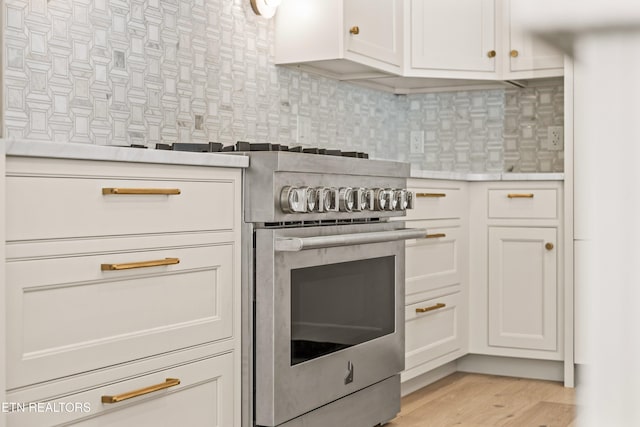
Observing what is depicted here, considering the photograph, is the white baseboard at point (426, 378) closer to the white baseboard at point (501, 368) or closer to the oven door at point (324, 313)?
the white baseboard at point (501, 368)

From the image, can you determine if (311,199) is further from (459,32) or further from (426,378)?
(459,32)

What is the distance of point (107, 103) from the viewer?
7.93 feet

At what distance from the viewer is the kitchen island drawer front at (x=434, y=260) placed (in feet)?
10.3

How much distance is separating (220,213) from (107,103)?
651 mm

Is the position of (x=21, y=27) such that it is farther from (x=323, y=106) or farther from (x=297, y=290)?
(x=323, y=106)

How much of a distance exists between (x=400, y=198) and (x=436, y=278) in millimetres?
718

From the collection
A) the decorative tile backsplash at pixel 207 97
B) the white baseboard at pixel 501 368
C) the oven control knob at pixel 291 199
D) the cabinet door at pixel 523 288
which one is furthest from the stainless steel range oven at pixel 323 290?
the cabinet door at pixel 523 288

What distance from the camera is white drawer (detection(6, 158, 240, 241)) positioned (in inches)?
57.5

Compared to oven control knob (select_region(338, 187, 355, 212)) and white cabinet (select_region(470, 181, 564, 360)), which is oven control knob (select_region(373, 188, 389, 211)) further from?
white cabinet (select_region(470, 181, 564, 360))

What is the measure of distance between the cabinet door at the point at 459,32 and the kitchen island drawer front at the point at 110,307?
2.12m

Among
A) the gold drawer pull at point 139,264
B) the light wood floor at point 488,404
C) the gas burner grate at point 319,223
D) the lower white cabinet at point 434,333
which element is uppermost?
the gas burner grate at point 319,223

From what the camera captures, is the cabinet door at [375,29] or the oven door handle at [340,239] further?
the cabinet door at [375,29]

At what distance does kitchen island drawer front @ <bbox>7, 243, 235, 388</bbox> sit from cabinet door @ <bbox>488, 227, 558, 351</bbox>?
191cm

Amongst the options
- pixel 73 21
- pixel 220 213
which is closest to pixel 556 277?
pixel 220 213
